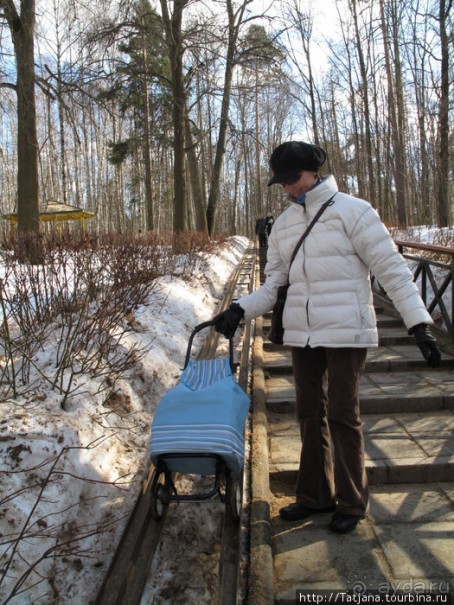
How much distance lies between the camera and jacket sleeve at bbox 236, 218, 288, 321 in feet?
9.40

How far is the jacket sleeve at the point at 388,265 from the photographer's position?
2.35 meters

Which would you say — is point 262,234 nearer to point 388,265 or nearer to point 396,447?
point 396,447

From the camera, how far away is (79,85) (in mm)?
10883

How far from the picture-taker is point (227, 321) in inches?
107

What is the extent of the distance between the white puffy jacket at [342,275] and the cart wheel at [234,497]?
909 millimetres

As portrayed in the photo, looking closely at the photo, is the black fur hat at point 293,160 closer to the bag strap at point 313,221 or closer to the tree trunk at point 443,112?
the bag strap at point 313,221

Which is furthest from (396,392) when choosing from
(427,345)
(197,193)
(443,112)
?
(197,193)

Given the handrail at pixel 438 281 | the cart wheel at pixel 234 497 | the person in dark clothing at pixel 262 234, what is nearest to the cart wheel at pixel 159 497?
the cart wheel at pixel 234 497

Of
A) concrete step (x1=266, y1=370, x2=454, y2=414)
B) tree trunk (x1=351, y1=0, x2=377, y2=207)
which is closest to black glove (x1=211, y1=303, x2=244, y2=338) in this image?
concrete step (x1=266, y1=370, x2=454, y2=414)

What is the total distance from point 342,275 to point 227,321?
699 mm

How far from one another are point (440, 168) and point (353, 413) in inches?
576

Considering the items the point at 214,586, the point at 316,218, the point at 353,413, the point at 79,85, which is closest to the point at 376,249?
the point at 316,218

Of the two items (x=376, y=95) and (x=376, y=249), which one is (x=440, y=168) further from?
(x=376, y=249)

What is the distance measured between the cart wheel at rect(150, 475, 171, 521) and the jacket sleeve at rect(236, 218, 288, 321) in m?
1.09
